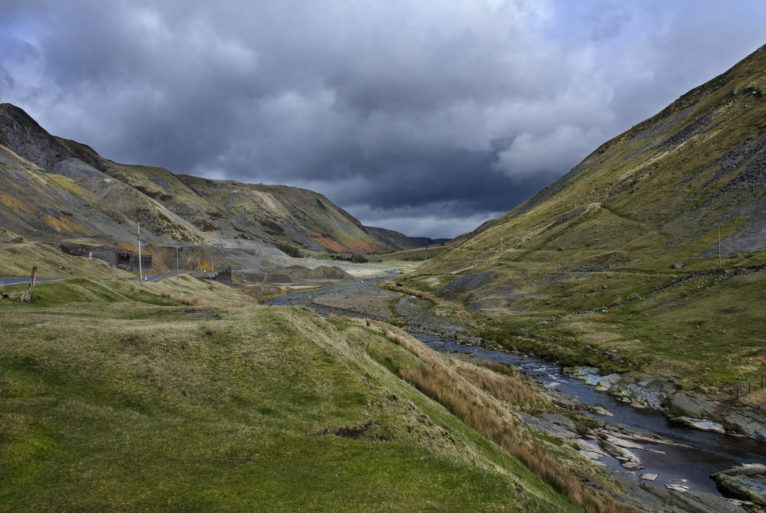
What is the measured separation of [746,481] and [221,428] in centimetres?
2694

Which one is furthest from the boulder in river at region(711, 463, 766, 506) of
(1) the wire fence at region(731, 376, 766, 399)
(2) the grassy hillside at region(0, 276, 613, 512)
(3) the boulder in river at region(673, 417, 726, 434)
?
(2) the grassy hillside at region(0, 276, 613, 512)

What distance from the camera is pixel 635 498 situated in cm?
1819

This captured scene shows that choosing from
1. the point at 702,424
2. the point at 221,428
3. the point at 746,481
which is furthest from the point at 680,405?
the point at 221,428

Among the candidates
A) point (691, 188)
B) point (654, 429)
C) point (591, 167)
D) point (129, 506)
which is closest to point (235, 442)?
point (129, 506)

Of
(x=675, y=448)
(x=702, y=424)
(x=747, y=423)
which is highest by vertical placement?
(x=747, y=423)

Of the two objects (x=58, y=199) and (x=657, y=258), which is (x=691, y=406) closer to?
(x=657, y=258)

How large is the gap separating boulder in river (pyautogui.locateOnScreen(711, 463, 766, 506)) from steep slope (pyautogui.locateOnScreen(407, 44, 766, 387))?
626 inches

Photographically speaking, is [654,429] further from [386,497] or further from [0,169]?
[0,169]

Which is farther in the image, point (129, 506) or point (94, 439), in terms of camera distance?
point (94, 439)

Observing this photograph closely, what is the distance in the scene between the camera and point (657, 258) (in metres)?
80.4

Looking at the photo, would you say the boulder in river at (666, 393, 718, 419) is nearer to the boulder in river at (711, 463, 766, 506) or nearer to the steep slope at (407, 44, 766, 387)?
the steep slope at (407, 44, 766, 387)

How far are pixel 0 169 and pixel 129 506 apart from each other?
13920 cm

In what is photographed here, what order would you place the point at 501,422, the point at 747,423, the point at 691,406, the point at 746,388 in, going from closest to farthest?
the point at 501,422
the point at 747,423
the point at 691,406
the point at 746,388

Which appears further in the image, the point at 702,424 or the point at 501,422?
the point at 702,424
